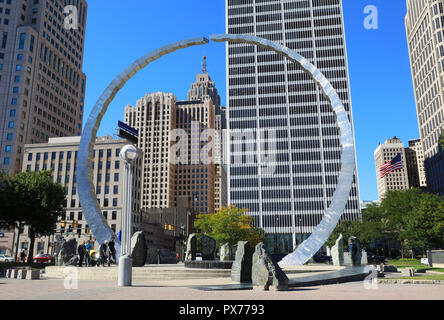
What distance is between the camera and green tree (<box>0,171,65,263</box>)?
42.4 meters

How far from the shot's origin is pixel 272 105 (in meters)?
110

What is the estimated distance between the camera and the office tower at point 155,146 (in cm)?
16538

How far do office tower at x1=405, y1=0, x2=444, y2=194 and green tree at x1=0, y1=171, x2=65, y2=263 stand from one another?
88882mm

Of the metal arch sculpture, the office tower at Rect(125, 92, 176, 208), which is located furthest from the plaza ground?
the office tower at Rect(125, 92, 176, 208)

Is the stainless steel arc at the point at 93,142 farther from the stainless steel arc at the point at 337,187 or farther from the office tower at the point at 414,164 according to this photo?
the office tower at the point at 414,164

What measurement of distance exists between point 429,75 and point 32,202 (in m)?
102

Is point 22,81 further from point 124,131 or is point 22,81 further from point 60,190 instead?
point 60,190

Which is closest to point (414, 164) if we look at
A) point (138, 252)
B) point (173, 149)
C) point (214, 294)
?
point (173, 149)

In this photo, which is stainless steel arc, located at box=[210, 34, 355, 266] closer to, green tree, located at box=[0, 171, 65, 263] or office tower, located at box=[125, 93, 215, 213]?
green tree, located at box=[0, 171, 65, 263]

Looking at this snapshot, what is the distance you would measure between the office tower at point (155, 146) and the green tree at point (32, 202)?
4662 inches

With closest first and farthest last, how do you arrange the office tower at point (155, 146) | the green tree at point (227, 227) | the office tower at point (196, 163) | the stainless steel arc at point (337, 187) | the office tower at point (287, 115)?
the stainless steel arc at point (337, 187) < the green tree at point (227, 227) < the office tower at point (287, 115) < the office tower at point (155, 146) < the office tower at point (196, 163)

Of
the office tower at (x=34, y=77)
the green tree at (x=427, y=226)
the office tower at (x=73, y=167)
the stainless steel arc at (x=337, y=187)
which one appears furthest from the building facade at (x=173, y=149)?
the stainless steel arc at (x=337, y=187)

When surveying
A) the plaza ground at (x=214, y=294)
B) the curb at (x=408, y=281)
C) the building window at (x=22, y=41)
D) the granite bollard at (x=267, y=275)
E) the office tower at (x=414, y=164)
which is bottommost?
the curb at (x=408, y=281)
